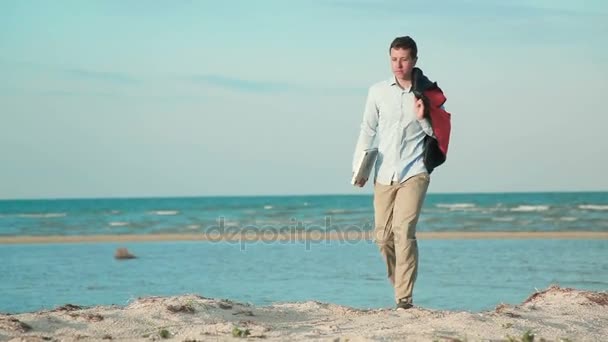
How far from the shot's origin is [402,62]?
6.65 m

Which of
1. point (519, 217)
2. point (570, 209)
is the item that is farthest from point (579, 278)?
point (570, 209)

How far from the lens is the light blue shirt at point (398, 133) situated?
6652 mm

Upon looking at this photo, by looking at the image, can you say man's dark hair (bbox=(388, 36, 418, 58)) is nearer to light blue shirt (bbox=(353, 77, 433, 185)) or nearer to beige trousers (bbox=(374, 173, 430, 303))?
light blue shirt (bbox=(353, 77, 433, 185))

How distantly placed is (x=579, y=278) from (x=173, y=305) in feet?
21.2

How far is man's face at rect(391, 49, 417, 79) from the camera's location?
261 inches

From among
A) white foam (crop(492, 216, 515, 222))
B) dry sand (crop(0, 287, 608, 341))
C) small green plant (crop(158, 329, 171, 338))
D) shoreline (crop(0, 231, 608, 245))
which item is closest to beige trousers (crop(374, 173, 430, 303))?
dry sand (crop(0, 287, 608, 341))

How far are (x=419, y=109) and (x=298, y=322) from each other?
175 centimetres

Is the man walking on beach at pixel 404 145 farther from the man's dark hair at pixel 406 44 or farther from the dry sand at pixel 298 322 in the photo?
the dry sand at pixel 298 322

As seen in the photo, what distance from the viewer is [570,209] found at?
128ft

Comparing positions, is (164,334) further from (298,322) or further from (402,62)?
(402,62)

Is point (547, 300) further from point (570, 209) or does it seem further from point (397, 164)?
point (570, 209)

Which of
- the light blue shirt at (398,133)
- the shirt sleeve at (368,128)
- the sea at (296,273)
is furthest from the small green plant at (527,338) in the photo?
the sea at (296,273)

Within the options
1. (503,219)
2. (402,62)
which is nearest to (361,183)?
(402,62)

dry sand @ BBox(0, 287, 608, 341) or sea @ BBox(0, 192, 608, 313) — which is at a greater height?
dry sand @ BBox(0, 287, 608, 341)
